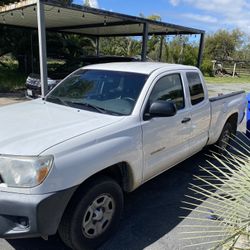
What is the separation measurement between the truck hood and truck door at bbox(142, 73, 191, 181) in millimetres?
508

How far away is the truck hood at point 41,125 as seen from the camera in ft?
8.51

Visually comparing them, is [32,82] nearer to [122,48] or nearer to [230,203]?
[230,203]

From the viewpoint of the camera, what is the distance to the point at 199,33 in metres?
15.6

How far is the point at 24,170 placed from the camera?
247cm

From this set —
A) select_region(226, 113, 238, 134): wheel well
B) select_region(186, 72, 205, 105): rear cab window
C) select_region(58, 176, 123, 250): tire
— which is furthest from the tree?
select_region(58, 176, 123, 250): tire

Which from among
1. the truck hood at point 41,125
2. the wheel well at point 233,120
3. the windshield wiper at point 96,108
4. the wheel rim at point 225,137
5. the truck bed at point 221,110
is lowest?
the wheel rim at point 225,137

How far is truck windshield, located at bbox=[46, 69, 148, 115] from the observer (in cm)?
360

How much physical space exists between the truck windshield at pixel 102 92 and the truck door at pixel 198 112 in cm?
108

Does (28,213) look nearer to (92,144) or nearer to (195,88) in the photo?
(92,144)

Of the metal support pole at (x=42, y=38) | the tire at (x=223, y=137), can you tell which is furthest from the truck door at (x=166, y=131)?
the metal support pole at (x=42, y=38)

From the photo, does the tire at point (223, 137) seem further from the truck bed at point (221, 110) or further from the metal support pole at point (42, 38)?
the metal support pole at point (42, 38)

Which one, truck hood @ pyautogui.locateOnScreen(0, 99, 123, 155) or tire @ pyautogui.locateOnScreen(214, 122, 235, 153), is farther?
tire @ pyautogui.locateOnScreen(214, 122, 235, 153)

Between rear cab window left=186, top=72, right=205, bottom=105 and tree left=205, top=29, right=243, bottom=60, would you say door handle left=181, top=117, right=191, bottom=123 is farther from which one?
tree left=205, top=29, right=243, bottom=60

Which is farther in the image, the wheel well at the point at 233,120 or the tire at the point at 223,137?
the wheel well at the point at 233,120
